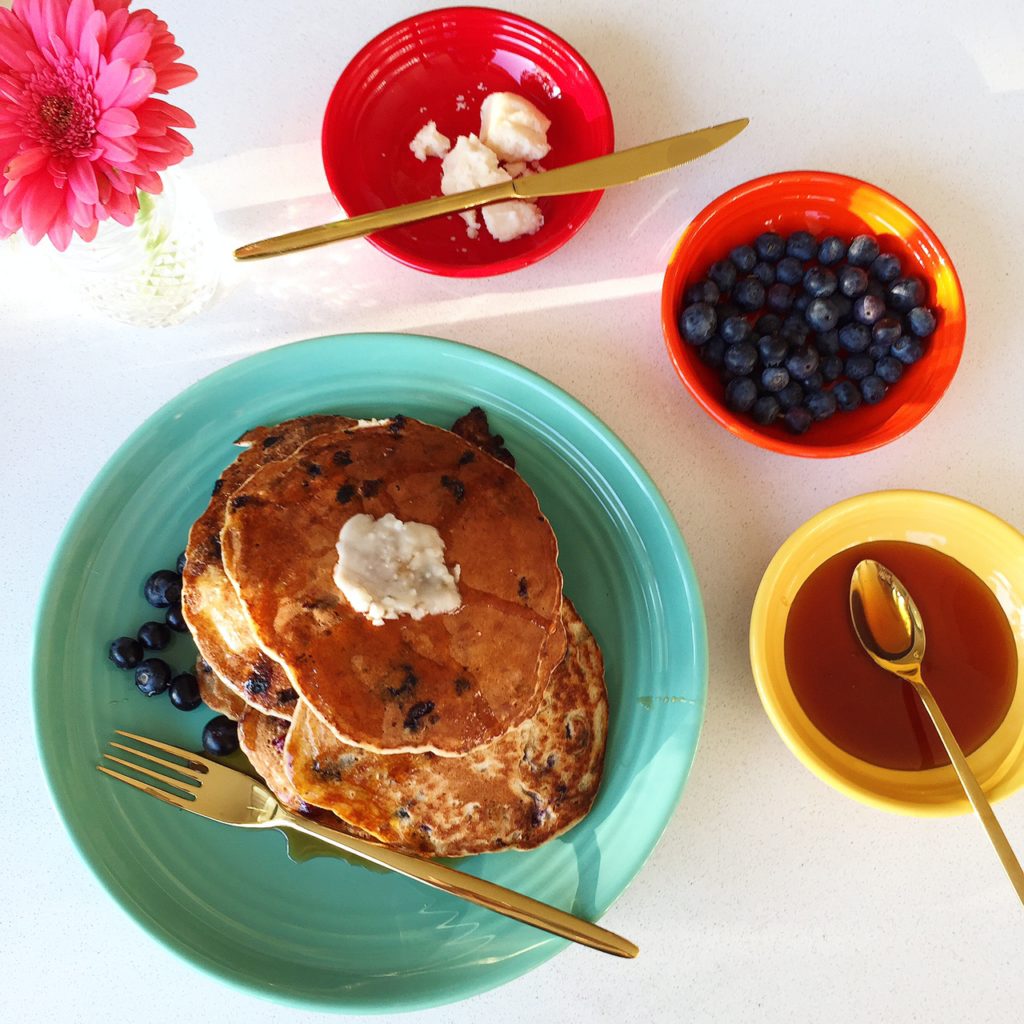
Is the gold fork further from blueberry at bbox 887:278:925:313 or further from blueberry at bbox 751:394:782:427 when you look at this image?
blueberry at bbox 887:278:925:313

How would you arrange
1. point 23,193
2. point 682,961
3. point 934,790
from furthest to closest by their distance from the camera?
point 682,961 → point 934,790 → point 23,193

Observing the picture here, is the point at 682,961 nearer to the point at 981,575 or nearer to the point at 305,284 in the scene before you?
the point at 981,575

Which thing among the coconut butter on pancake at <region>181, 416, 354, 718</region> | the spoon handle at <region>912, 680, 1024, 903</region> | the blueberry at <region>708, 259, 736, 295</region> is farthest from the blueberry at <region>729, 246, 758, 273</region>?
the coconut butter on pancake at <region>181, 416, 354, 718</region>

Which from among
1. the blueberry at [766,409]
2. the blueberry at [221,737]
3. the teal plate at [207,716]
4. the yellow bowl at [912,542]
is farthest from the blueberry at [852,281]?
the blueberry at [221,737]

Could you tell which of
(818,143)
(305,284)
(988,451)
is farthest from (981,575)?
(305,284)

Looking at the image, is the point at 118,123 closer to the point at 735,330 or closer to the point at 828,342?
the point at 735,330

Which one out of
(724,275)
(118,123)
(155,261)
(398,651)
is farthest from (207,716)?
(724,275)
